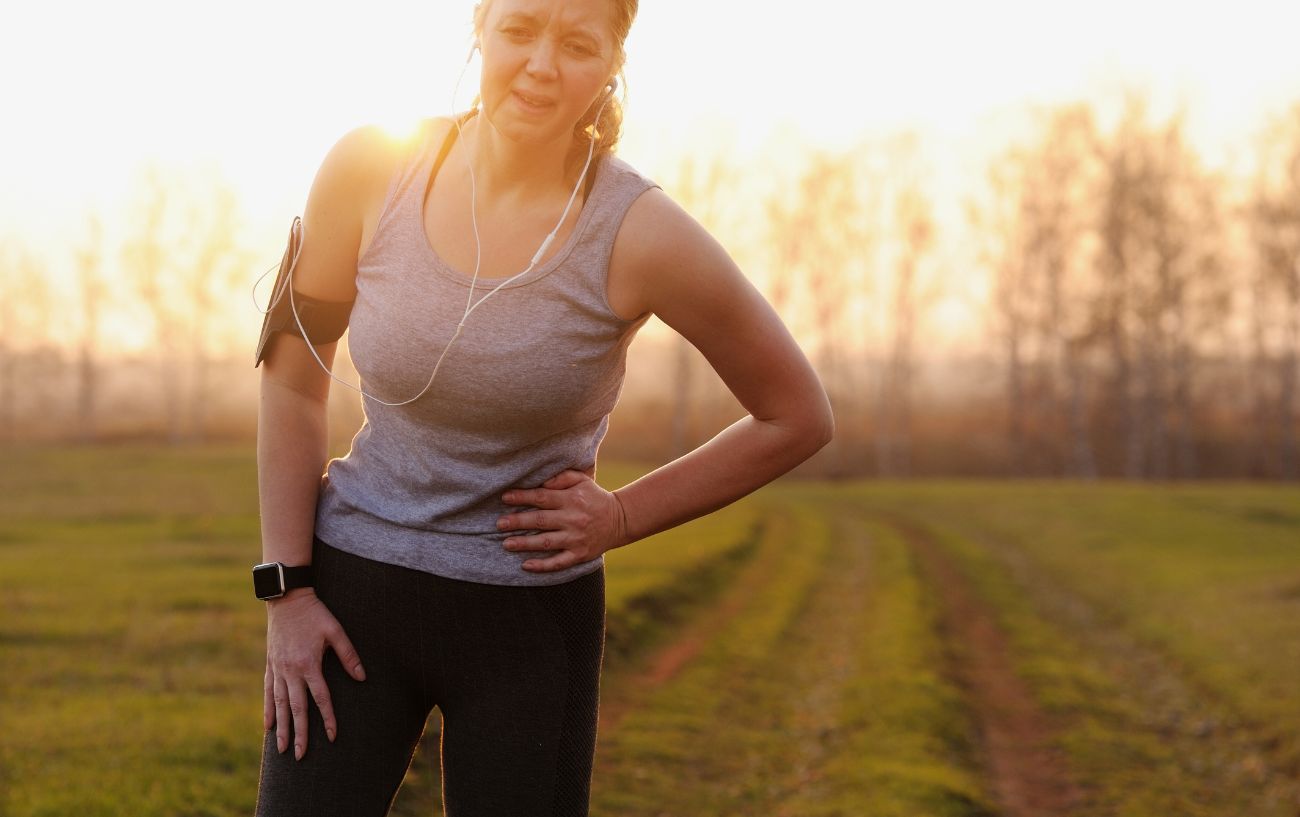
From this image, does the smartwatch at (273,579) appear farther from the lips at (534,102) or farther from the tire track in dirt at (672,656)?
the tire track in dirt at (672,656)

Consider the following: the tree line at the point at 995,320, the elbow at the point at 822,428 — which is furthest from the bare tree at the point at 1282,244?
the elbow at the point at 822,428

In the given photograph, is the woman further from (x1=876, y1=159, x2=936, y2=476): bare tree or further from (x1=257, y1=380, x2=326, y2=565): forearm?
(x1=876, y1=159, x2=936, y2=476): bare tree

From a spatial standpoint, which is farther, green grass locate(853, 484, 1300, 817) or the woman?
green grass locate(853, 484, 1300, 817)

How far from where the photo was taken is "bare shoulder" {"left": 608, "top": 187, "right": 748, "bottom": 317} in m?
2.03

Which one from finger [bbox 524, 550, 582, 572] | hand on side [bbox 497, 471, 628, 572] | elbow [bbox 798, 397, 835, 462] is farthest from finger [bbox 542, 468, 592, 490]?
elbow [bbox 798, 397, 835, 462]

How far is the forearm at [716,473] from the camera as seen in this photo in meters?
2.28

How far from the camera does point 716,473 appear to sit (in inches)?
91.0

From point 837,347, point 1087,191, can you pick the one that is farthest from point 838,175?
point 1087,191

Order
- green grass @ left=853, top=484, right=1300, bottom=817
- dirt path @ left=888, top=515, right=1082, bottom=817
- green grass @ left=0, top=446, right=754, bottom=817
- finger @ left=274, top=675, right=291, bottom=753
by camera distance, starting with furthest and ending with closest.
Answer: green grass @ left=853, top=484, right=1300, bottom=817
dirt path @ left=888, top=515, right=1082, bottom=817
green grass @ left=0, top=446, right=754, bottom=817
finger @ left=274, top=675, right=291, bottom=753

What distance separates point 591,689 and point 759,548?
19.9 m

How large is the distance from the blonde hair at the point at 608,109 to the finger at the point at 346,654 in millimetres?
919

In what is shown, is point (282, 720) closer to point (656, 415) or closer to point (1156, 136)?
point (1156, 136)

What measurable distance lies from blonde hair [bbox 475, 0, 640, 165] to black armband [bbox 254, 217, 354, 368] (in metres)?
0.51

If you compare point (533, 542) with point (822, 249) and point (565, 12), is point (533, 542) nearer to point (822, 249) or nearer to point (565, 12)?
point (565, 12)
